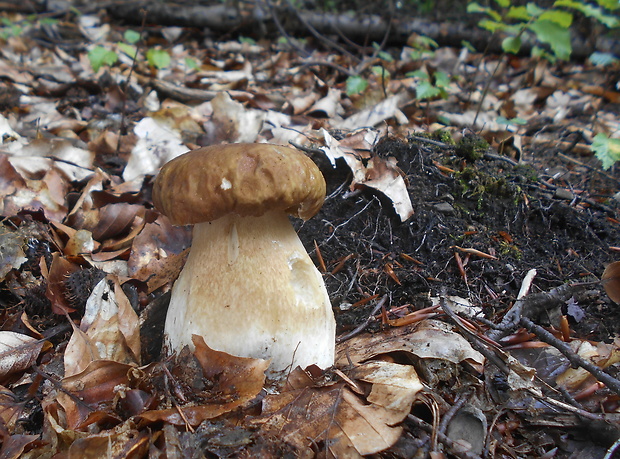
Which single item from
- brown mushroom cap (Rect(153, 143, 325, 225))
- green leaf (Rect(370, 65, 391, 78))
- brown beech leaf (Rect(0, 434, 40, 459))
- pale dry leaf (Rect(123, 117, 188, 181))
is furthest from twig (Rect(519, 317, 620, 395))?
green leaf (Rect(370, 65, 391, 78))

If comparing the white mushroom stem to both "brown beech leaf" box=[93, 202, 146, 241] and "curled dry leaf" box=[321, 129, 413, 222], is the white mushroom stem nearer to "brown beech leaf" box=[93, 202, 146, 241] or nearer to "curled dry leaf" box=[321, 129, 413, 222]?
"curled dry leaf" box=[321, 129, 413, 222]

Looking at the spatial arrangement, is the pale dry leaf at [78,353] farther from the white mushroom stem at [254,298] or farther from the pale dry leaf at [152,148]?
the pale dry leaf at [152,148]

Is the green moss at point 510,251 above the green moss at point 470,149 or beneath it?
beneath

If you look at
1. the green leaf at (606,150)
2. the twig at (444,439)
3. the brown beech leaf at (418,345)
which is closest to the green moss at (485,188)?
the green leaf at (606,150)

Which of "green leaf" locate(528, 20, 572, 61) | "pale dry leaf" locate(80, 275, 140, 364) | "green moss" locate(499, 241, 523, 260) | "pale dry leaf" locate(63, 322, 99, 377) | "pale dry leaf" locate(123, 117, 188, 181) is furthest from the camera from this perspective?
"green leaf" locate(528, 20, 572, 61)

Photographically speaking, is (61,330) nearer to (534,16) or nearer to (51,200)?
(51,200)

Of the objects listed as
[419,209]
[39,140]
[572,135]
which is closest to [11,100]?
[39,140]

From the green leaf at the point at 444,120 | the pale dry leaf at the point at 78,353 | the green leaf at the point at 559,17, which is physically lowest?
the pale dry leaf at the point at 78,353
